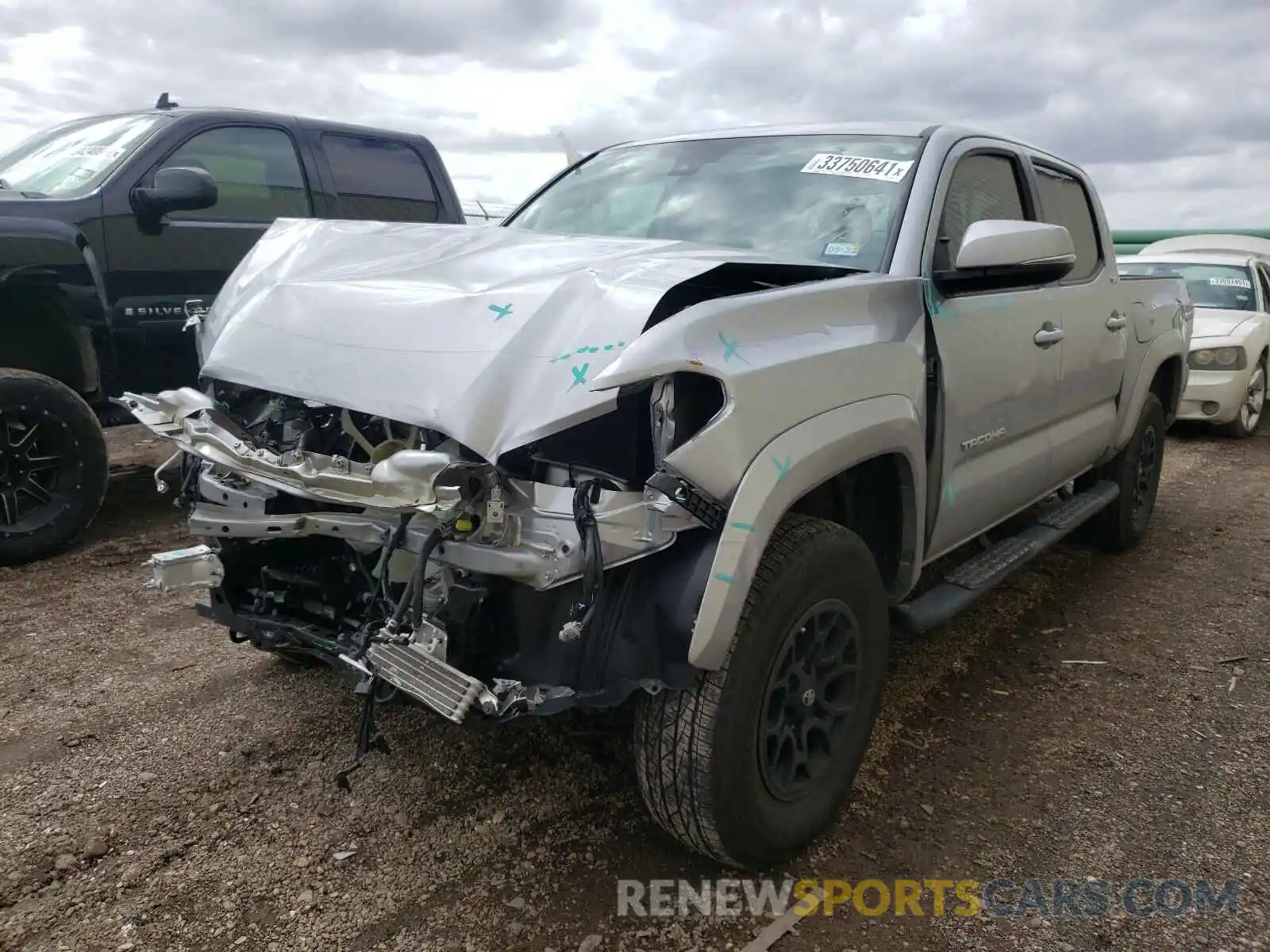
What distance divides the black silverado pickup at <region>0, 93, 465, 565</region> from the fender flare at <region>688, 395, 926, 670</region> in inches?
135

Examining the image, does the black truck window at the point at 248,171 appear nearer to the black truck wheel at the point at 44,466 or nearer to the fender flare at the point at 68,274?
the fender flare at the point at 68,274

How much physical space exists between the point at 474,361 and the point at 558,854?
1.27m

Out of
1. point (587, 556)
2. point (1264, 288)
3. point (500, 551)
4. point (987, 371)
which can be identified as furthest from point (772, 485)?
point (1264, 288)

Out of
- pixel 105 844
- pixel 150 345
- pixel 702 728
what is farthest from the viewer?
pixel 150 345

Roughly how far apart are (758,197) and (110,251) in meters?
3.43

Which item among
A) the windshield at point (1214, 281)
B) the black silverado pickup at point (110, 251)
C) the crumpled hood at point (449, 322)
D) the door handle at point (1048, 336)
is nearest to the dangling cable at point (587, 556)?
the crumpled hood at point (449, 322)

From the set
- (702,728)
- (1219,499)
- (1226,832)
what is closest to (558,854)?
(702,728)

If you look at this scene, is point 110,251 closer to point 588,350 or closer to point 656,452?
point 588,350

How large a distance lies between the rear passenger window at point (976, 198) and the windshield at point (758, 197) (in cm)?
19

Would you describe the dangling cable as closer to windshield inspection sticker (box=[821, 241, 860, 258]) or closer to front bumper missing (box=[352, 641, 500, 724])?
front bumper missing (box=[352, 641, 500, 724])

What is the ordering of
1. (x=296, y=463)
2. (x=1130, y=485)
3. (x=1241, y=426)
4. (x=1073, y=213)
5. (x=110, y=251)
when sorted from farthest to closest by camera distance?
(x=1241, y=426), (x=1130, y=485), (x=110, y=251), (x=1073, y=213), (x=296, y=463)

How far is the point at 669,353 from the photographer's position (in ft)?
6.49

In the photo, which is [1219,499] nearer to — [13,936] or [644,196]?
[644,196]

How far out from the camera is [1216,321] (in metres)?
9.27
